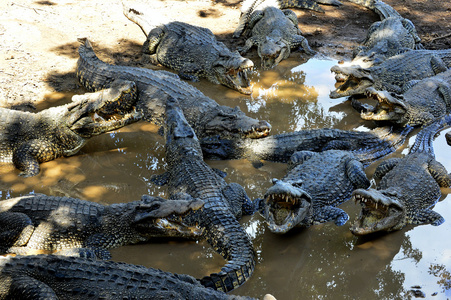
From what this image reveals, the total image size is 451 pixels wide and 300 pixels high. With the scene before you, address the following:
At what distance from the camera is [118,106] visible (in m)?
6.82

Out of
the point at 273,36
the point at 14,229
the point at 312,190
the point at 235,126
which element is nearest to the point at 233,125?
the point at 235,126

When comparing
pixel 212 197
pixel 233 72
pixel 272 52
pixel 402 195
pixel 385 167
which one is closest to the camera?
pixel 212 197

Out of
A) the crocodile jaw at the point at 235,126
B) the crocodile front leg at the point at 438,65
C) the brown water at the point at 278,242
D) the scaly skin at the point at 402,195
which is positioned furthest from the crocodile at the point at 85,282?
the crocodile front leg at the point at 438,65

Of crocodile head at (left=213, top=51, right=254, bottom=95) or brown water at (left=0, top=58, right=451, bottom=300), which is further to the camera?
crocodile head at (left=213, top=51, right=254, bottom=95)

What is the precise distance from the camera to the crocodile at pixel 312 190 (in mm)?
4504

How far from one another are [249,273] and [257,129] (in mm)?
2385

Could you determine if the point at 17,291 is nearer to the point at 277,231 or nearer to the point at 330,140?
the point at 277,231

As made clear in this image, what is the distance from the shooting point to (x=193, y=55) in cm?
829

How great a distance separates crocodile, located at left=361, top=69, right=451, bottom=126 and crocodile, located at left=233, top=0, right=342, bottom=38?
3.83 metres

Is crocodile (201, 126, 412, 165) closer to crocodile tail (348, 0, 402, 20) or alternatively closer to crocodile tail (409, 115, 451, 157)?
crocodile tail (409, 115, 451, 157)

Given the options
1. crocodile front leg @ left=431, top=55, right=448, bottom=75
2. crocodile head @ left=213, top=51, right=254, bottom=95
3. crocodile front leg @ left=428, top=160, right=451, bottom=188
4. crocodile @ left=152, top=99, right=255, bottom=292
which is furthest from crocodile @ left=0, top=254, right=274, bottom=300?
crocodile front leg @ left=431, top=55, right=448, bottom=75

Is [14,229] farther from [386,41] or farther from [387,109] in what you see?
[386,41]

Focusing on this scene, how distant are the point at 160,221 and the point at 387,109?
12.3ft

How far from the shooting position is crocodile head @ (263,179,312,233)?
4.42 metres
